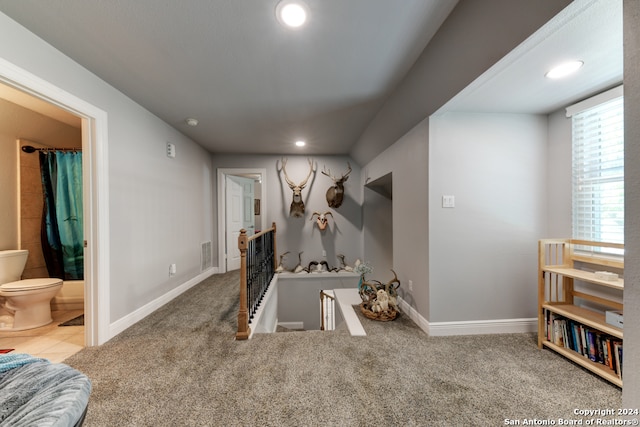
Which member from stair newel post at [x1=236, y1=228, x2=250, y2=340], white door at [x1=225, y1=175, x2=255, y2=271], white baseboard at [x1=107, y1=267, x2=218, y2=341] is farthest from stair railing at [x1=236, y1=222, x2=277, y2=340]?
white baseboard at [x1=107, y1=267, x2=218, y2=341]

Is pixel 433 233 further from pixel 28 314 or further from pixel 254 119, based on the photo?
pixel 28 314

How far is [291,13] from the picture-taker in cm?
122

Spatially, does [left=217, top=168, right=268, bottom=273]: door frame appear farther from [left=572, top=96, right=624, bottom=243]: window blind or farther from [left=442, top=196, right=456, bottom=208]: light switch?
[left=572, top=96, right=624, bottom=243]: window blind

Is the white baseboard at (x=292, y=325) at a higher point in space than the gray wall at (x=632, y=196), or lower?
lower

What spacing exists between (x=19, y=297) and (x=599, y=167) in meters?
5.09

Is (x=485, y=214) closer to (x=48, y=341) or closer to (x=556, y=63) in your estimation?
(x=556, y=63)

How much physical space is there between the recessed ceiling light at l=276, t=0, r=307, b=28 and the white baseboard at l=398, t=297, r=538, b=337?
7.98 ft

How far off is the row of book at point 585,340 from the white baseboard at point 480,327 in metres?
0.24

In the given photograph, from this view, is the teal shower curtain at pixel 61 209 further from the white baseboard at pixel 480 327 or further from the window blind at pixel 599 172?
the window blind at pixel 599 172

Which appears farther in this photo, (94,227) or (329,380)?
(94,227)

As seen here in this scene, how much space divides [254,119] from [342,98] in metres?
1.08

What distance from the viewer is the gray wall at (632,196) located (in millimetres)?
694

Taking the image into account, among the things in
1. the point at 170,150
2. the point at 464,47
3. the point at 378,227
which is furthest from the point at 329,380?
the point at 170,150

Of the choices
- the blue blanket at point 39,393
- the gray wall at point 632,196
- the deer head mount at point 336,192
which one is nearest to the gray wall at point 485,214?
the gray wall at point 632,196
